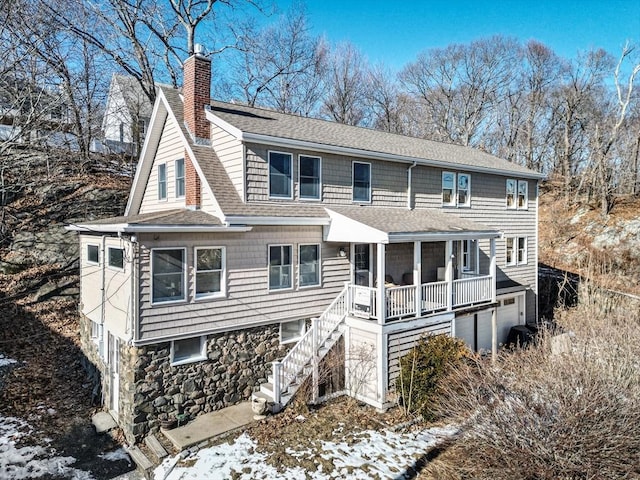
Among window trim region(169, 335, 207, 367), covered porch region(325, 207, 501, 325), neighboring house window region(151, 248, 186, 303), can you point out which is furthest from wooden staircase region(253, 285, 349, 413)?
neighboring house window region(151, 248, 186, 303)

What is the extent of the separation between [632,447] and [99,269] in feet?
41.3

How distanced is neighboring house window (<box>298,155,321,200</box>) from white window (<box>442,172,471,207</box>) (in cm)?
619

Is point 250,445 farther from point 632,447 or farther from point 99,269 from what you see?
point 632,447

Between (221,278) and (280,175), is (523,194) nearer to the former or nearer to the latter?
(280,175)

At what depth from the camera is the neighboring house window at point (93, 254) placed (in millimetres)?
11849

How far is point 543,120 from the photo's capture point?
37406 mm

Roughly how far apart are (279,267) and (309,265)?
1.07m

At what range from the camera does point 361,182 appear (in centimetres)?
1427

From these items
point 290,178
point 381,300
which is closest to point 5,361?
point 290,178

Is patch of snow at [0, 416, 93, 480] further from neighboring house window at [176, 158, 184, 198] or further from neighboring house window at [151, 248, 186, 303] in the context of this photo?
neighboring house window at [176, 158, 184, 198]

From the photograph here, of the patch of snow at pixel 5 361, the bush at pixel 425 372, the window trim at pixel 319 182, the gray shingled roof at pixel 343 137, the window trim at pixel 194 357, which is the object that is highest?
the gray shingled roof at pixel 343 137

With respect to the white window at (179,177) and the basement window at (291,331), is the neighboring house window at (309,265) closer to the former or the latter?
the basement window at (291,331)

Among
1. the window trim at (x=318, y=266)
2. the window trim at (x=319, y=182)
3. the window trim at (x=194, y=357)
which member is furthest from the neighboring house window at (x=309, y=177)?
the window trim at (x=194, y=357)

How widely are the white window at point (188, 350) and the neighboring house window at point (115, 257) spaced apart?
241 centimetres
